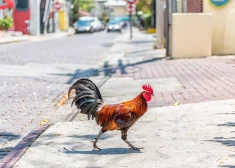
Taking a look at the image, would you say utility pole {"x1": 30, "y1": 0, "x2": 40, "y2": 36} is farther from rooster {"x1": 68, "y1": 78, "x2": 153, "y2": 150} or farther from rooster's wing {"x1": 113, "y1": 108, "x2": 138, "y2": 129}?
rooster's wing {"x1": 113, "y1": 108, "x2": 138, "y2": 129}

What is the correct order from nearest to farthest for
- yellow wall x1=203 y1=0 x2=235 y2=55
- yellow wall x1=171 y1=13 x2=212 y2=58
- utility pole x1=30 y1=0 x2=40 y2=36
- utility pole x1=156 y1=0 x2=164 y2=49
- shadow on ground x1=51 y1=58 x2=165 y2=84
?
shadow on ground x1=51 y1=58 x2=165 y2=84 → yellow wall x1=171 y1=13 x2=212 y2=58 → yellow wall x1=203 y1=0 x2=235 y2=55 → utility pole x1=156 y1=0 x2=164 y2=49 → utility pole x1=30 y1=0 x2=40 y2=36

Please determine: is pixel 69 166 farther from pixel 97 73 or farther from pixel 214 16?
pixel 214 16

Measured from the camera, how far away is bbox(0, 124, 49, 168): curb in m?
6.04

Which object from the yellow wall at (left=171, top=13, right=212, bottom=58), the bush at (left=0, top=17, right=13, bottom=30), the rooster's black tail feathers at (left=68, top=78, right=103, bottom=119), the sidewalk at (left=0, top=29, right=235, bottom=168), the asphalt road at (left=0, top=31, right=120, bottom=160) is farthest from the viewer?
the bush at (left=0, top=17, right=13, bottom=30)

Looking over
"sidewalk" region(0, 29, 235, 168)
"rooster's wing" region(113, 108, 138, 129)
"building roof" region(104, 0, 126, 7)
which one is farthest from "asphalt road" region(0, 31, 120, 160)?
"building roof" region(104, 0, 126, 7)

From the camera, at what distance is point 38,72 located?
15.8m

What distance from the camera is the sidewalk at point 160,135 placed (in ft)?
19.6

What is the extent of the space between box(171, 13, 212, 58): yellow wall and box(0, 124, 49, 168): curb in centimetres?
1087

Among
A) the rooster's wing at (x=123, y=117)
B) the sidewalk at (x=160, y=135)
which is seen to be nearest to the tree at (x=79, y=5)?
the sidewalk at (x=160, y=135)

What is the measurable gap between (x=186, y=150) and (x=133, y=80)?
709 centimetres

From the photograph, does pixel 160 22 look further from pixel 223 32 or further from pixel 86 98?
pixel 86 98

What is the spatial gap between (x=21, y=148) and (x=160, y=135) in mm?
1820

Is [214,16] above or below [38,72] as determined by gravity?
above

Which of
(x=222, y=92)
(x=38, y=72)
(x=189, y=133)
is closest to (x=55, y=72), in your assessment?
(x=38, y=72)
